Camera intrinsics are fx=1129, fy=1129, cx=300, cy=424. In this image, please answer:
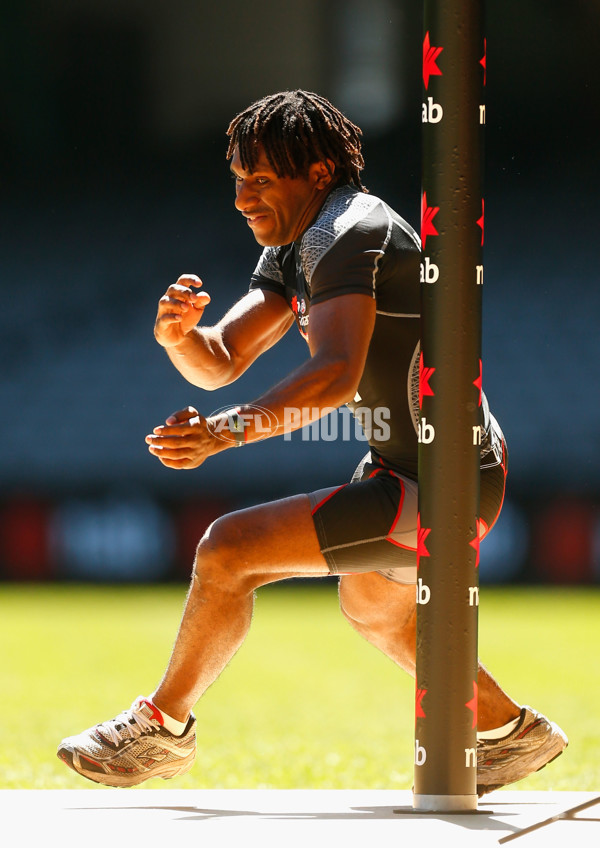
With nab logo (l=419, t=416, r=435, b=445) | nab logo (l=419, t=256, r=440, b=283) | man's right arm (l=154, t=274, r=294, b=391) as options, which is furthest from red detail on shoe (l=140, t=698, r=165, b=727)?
nab logo (l=419, t=256, r=440, b=283)

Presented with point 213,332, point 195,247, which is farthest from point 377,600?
point 195,247

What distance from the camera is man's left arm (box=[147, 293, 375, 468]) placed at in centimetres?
188

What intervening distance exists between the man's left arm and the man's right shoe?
63 cm

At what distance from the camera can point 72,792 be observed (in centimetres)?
225

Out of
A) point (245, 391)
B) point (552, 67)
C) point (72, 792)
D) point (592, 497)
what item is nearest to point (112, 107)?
point (245, 391)

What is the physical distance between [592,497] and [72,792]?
41.3 ft

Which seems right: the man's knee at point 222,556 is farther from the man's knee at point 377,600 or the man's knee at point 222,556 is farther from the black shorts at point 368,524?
the man's knee at point 377,600

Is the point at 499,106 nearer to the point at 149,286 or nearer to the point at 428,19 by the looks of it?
the point at 149,286

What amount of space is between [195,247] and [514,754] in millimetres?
13841

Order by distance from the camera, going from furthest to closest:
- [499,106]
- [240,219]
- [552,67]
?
[240,219], [499,106], [552,67]

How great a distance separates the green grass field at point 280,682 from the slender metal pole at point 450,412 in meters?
1.69

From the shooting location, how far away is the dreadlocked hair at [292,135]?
241 centimetres

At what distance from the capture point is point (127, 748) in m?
2.28

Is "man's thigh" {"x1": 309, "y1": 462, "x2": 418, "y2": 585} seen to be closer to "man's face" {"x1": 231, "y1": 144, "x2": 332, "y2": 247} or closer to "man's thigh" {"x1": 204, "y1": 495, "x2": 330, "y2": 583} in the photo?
"man's thigh" {"x1": 204, "y1": 495, "x2": 330, "y2": 583}
